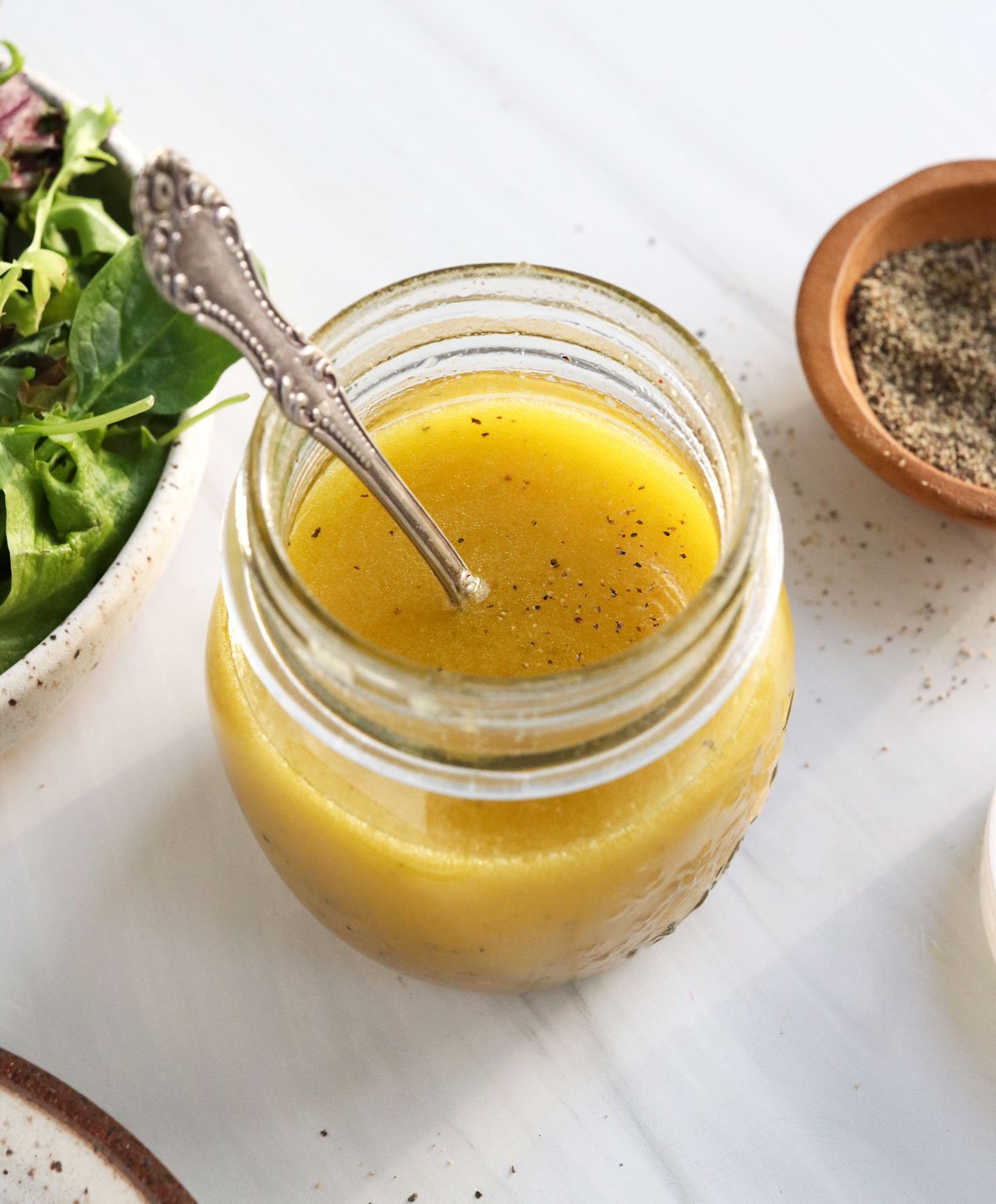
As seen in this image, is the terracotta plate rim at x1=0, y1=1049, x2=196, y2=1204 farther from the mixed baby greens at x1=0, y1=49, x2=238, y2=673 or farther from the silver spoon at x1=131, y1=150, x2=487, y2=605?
the silver spoon at x1=131, y1=150, x2=487, y2=605

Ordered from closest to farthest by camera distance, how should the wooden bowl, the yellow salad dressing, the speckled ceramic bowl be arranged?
the yellow salad dressing
the speckled ceramic bowl
the wooden bowl

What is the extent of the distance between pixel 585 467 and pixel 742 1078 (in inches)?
15.4

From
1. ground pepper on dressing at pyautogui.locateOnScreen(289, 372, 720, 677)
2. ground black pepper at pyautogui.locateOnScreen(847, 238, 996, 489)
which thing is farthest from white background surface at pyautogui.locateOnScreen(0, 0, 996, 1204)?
ground pepper on dressing at pyautogui.locateOnScreen(289, 372, 720, 677)

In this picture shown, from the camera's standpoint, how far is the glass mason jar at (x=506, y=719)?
60 cm

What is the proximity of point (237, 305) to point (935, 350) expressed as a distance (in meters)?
0.65

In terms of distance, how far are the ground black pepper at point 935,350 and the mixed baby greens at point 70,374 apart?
49cm

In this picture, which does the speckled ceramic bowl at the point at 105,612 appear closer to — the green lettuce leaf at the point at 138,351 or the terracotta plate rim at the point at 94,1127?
the green lettuce leaf at the point at 138,351

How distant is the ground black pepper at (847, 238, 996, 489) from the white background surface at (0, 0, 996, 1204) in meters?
0.05

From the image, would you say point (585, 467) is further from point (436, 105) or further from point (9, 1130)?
point (436, 105)

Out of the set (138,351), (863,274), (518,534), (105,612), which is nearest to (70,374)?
(138,351)

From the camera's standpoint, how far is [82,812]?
0.94m

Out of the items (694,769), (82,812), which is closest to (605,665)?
(694,769)

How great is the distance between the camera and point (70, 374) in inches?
37.5

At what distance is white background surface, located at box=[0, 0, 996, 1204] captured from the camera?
0.84m
